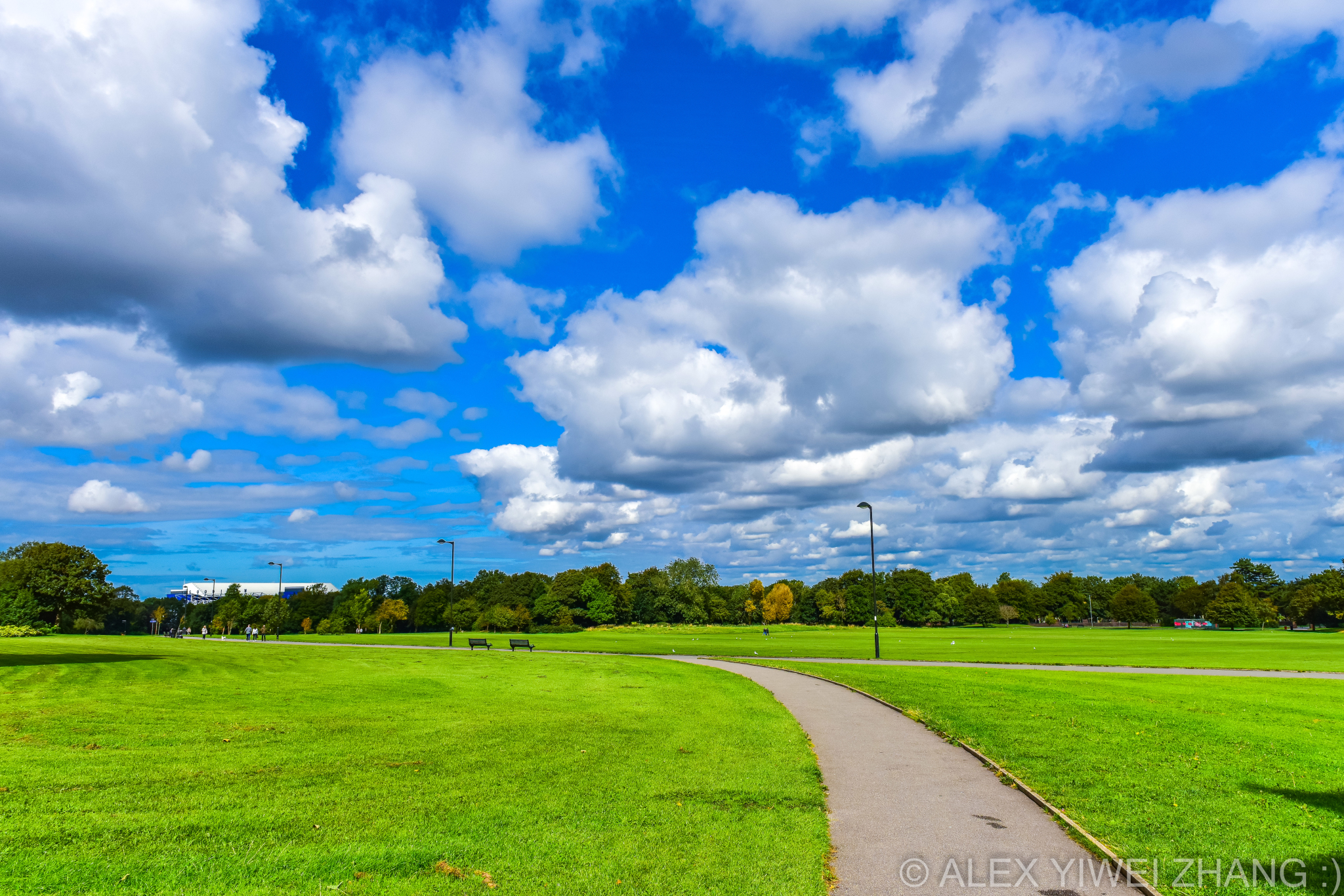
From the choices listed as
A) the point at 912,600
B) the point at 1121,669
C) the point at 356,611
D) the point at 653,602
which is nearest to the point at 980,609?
the point at 912,600

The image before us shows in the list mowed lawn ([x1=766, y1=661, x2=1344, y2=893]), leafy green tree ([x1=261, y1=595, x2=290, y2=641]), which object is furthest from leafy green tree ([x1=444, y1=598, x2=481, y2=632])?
mowed lawn ([x1=766, y1=661, x2=1344, y2=893])

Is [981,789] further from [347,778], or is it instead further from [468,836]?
[347,778]

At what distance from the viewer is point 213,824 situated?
27.1ft

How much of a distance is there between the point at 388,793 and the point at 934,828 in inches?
278

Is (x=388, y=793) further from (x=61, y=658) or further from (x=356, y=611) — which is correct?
(x=356, y=611)

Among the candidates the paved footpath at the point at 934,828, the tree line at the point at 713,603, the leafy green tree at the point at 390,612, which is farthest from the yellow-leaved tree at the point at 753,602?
the paved footpath at the point at 934,828

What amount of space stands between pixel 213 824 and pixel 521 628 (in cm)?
10782

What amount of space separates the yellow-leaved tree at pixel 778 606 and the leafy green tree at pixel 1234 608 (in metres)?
78.4

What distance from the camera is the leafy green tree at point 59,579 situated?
64875 millimetres

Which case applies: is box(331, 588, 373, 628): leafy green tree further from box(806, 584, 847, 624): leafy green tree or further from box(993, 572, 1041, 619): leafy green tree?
box(993, 572, 1041, 619): leafy green tree

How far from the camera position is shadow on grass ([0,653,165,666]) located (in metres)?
21.7

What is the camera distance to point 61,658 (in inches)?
944

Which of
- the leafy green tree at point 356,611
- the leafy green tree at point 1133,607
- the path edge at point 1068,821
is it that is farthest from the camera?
the leafy green tree at point 1133,607

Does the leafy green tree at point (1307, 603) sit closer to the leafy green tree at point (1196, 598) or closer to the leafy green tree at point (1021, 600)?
the leafy green tree at point (1196, 598)
